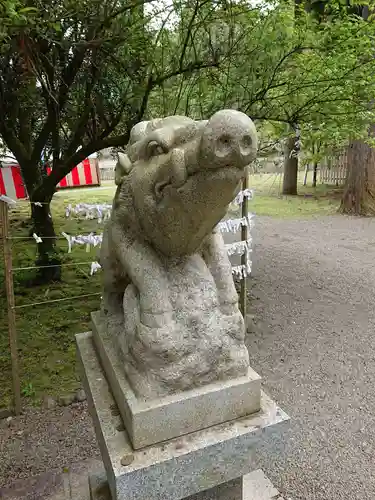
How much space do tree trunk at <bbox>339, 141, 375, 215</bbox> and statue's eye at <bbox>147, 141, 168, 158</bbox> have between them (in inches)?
380

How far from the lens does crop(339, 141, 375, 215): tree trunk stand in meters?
10.1

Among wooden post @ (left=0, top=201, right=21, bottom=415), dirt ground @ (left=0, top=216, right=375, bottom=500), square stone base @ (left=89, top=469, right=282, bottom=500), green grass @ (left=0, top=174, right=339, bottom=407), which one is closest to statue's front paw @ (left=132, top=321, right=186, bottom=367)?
dirt ground @ (left=0, top=216, right=375, bottom=500)

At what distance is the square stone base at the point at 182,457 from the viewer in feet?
4.49

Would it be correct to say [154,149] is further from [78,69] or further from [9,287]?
[78,69]

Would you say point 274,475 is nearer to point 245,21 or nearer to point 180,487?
point 180,487

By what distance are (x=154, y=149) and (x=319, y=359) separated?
3.30 metres

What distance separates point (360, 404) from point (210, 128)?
119 inches

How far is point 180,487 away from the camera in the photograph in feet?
4.71

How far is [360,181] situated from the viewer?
1021cm

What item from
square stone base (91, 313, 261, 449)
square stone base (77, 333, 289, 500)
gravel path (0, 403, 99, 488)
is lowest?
gravel path (0, 403, 99, 488)

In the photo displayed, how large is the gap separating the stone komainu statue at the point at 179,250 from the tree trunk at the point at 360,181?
375 inches

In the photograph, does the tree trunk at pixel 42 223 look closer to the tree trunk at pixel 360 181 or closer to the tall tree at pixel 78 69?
the tall tree at pixel 78 69

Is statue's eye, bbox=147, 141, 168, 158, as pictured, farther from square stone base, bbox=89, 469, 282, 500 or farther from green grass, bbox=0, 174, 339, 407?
green grass, bbox=0, 174, 339, 407

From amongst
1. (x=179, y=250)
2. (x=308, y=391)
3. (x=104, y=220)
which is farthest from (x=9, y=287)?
(x=308, y=391)
